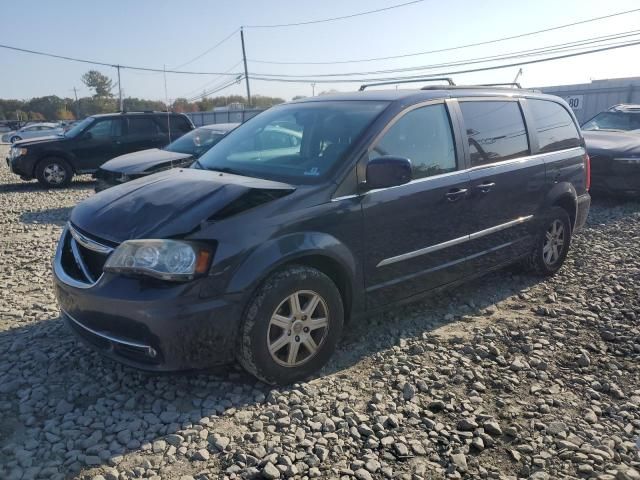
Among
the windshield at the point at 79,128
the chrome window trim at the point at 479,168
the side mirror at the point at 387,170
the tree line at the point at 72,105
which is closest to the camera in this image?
the side mirror at the point at 387,170

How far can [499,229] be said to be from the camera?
4684 millimetres

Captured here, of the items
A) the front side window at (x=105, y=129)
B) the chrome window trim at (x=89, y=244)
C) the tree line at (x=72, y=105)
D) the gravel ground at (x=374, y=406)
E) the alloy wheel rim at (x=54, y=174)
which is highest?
the tree line at (x=72, y=105)

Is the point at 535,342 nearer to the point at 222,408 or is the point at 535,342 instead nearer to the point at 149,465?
the point at 222,408

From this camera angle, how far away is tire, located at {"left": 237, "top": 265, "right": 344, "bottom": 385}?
10.1ft

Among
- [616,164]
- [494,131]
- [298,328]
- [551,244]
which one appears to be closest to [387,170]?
[298,328]

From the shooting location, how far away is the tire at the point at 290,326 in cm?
308

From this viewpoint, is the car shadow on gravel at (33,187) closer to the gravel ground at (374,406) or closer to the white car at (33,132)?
the gravel ground at (374,406)

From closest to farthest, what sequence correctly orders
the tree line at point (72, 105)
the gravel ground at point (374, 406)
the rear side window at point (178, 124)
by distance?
the gravel ground at point (374, 406) < the rear side window at point (178, 124) < the tree line at point (72, 105)

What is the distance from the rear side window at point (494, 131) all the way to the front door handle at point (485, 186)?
0.58 feet

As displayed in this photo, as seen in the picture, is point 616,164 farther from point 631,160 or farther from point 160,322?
point 160,322

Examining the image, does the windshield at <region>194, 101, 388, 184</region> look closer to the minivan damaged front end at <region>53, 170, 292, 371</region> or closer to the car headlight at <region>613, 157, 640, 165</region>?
the minivan damaged front end at <region>53, 170, 292, 371</region>

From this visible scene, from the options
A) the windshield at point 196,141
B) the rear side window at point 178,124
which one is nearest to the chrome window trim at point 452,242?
the windshield at point 196,141

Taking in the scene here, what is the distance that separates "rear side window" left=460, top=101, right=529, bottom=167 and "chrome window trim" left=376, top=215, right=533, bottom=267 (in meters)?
0.57

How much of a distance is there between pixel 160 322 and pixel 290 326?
791 millimetres
